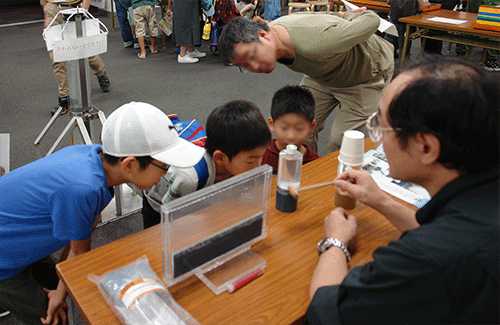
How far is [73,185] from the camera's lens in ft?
3.77

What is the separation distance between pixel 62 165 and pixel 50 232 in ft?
0.73

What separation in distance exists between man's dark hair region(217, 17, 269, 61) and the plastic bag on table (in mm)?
1096

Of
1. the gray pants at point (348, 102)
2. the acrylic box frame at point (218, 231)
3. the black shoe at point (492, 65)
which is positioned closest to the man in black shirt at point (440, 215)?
the acrylic box frame at point (218, 231)

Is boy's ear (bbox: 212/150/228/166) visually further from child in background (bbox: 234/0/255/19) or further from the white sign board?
child in background (bbox: 234/0/255/19)

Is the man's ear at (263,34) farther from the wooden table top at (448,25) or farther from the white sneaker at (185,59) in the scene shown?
the white sneaker at (185,59)

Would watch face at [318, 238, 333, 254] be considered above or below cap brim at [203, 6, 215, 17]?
below

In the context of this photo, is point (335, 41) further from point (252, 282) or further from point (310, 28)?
point (252, 282)

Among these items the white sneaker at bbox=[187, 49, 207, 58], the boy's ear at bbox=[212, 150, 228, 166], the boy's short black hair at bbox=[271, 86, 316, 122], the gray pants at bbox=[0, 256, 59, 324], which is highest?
the boy's short black hair at bbox=[271, 86, 316, 122]

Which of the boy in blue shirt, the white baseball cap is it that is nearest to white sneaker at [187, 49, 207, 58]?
the boy in blue shirt

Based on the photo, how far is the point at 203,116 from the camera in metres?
3.70

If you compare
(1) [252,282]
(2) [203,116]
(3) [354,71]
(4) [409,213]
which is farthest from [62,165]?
(2) [203,116]

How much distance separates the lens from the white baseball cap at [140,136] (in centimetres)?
113

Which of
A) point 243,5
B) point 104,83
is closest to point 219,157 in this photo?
point 104,83

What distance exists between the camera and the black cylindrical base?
1262 millimetres
